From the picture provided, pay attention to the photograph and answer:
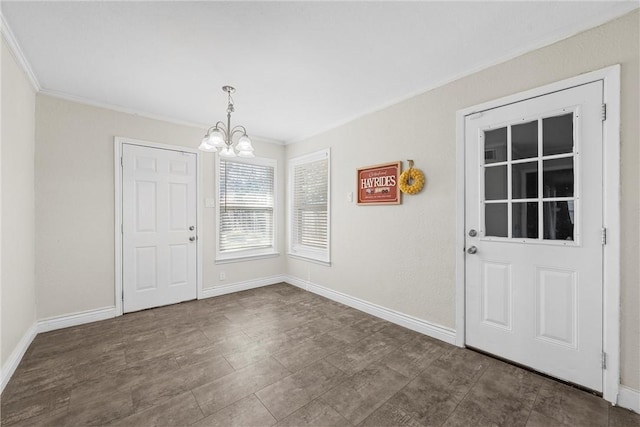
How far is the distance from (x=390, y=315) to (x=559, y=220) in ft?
5.94

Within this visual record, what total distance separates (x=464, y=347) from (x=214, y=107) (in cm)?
364

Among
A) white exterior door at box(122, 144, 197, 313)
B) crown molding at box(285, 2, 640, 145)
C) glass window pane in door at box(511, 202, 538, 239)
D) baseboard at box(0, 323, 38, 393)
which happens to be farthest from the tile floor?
crown molding at box(285, 2, 640, 145)

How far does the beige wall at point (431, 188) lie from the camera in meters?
1.71

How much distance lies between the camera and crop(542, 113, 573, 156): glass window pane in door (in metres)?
1.93

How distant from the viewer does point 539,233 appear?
2.07 metres

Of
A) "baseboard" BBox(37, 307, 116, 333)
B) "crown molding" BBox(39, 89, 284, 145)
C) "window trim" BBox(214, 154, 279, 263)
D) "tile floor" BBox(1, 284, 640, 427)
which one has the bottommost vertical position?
"tile floor" BBox(1, 284, 640, 427)

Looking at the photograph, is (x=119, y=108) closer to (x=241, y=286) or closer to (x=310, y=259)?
(x=241, y=286)

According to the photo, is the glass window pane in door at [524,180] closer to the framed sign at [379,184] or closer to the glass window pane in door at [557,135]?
the glass window pane in door at [557,135]

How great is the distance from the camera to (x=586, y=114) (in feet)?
6.08

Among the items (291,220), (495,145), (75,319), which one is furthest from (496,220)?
(75,319)

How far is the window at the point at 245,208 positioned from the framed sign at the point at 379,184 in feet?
5.90

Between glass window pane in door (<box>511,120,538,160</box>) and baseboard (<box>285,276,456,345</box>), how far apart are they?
65.0 inches

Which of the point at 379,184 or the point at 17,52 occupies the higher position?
the point at 17,52

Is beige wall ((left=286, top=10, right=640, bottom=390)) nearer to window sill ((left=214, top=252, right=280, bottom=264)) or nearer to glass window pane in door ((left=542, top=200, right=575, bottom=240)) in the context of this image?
glass window pane in door ((left=542, top=200, right=575, bottom=240))
